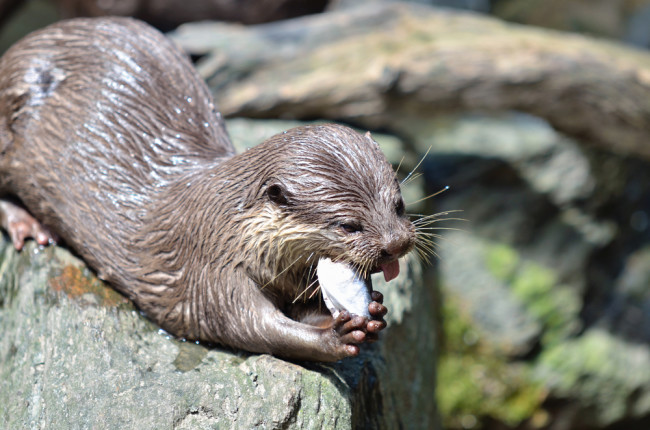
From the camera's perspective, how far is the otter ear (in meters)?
2.14

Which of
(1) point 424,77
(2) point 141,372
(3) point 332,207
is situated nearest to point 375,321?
(3) point 332,207

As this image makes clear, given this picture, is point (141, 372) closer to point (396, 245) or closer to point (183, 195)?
point (183, 195)

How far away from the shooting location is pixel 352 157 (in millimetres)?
2152

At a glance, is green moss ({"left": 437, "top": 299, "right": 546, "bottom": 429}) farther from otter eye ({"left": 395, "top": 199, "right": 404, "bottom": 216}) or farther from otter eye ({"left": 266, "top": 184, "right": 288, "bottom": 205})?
otter eye ({"left": 266, "top": 184, "right": 288, "bottom": 205})

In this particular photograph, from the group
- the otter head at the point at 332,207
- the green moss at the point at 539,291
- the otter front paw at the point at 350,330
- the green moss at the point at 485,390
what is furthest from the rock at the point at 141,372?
the green moss at the point at 539,291

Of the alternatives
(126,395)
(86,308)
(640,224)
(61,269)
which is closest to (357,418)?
(126,395)

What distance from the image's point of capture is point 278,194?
2.16 meters

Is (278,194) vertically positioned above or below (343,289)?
above

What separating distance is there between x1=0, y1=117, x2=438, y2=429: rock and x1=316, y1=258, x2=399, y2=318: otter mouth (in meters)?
0.30

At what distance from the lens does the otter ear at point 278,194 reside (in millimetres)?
2145

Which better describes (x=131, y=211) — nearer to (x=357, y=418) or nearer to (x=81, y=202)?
(x=81, y=202)

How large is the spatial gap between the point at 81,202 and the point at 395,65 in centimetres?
257

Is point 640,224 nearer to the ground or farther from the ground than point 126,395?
nearer to the ground

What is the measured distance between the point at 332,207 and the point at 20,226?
5.36 feet
